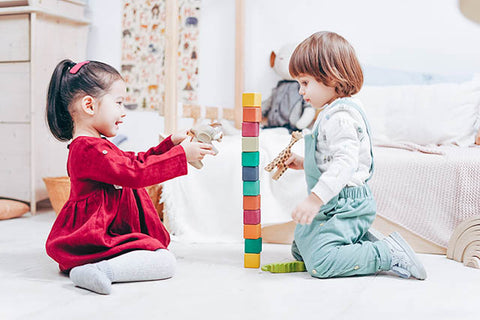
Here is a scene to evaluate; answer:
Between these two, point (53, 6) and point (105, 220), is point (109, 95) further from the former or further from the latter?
point (53, 6)

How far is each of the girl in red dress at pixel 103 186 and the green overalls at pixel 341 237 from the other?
315 millimetres

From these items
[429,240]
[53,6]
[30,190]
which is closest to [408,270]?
[429,240]

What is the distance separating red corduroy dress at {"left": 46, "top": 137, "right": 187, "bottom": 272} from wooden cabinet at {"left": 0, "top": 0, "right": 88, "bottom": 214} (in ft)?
3.61

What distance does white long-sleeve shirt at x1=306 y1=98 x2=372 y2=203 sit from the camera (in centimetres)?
120

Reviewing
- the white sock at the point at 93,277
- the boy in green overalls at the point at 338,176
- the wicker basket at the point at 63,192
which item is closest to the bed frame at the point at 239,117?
the wicker basket at the point at 63,192

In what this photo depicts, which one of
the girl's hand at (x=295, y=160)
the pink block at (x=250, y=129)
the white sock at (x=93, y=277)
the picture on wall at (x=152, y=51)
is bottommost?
the white sock at (x=93, y=277)

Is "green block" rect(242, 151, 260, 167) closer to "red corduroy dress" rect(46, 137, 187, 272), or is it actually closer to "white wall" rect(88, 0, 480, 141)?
"red corduroy dress" rect(46, 137, 187, 272)

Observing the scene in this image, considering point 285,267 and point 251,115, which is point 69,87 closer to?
point 251,115

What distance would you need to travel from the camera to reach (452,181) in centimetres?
155

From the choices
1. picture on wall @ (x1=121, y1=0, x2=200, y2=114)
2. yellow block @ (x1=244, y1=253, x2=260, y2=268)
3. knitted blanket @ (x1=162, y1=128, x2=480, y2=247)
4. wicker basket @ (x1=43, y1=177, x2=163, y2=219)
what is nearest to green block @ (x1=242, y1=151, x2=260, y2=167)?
yellow block @ (x1=244, y1=253, x2=260, y2=268)

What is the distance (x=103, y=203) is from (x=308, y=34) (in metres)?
1.50

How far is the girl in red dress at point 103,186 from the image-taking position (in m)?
1.24

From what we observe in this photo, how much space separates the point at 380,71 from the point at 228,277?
4.75 feet

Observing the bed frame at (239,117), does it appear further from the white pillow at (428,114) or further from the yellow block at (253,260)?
the white pillow at (428,114)
